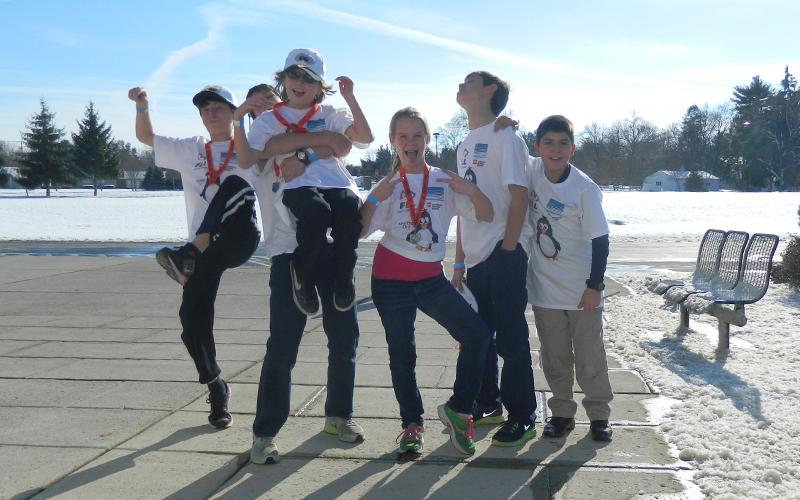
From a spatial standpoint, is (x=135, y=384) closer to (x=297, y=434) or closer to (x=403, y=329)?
(x=297, y=434)

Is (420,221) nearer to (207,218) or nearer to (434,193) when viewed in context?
(434,193)

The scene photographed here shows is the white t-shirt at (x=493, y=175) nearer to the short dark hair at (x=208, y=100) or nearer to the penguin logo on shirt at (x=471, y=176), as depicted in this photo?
the penguin logo on shirt at (x=471, y=176)

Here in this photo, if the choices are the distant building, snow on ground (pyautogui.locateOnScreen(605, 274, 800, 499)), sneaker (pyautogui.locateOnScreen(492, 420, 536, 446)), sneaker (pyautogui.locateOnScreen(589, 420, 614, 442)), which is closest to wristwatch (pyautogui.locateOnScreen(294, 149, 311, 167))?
sneaker (pyautogui.locateOnScreen(492, 420, 536, 446))

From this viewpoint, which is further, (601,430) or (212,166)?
(212,166)

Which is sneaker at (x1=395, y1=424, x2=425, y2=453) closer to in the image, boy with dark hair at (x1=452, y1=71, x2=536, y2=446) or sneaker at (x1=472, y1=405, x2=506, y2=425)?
boy with dark hair at (x1=452, y1=71, x2=536, y2=446)

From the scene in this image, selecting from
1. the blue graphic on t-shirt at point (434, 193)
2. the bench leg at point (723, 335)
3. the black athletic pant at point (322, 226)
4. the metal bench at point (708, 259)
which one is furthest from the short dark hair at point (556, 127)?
the metal bench at point (708, 259)

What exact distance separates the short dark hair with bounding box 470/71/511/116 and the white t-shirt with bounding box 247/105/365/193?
2.61ft

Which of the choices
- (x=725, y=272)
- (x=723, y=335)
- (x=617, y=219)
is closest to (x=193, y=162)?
(x=723, y=335)

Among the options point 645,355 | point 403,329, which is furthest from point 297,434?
point 645,355

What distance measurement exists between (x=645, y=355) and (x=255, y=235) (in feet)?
11.9

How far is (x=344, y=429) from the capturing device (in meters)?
4.20

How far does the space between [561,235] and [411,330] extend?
3.40ft

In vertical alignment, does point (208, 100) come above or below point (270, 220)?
above

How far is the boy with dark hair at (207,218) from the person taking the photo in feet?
14.1
